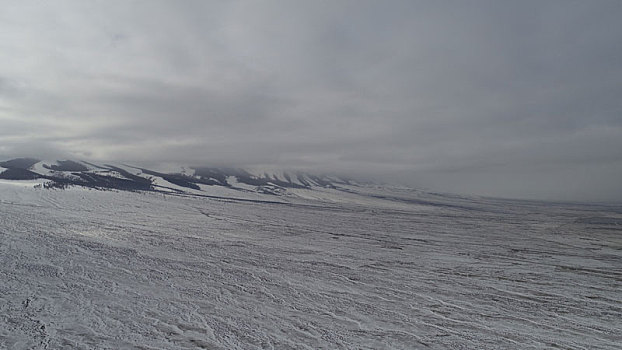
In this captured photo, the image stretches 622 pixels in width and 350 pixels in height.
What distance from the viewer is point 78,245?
550 inches

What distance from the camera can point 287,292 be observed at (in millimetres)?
9781

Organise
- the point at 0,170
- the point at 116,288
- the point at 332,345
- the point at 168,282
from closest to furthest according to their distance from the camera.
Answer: the point at 332,345 < the point at 116,288 < the point at 168,282 < the point at 0,170

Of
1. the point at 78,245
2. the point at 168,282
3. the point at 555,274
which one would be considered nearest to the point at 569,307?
the point at 555,274

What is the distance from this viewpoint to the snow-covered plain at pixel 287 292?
7039 millimetres

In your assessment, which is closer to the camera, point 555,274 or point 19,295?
point 19,295

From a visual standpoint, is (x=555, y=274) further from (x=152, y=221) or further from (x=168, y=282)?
(x=152, y=221)

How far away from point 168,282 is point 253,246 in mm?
6452

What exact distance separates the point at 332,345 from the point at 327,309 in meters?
1.84

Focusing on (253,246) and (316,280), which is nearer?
(316,280)

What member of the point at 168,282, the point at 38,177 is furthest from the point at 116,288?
the point at 38,177

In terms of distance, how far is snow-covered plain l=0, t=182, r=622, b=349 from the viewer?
7.04 metres

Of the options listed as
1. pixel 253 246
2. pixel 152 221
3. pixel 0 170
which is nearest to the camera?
pixel 253 246

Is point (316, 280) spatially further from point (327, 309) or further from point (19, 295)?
point (19, 295)

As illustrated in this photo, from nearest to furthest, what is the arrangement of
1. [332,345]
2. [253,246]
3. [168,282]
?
[332,345] < [168,282] < [253,246]
